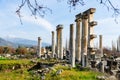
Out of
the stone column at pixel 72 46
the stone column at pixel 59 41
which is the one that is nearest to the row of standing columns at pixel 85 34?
the stone column at pixel 72 46

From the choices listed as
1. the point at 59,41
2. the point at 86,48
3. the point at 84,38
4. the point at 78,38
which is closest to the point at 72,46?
the point at 86,48

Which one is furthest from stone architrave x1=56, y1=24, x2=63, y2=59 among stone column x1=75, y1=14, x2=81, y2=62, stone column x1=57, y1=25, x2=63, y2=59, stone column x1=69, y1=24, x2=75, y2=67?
stone column x1=69, y1=24, x2=75, y2=67

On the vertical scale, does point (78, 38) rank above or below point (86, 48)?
above

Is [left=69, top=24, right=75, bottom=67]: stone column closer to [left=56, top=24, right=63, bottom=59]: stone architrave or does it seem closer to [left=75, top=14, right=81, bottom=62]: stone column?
[left=75, top=14, right=81, bottom=62]: stone column

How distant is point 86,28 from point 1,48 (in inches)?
1844

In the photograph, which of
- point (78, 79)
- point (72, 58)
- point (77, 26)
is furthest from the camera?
point (77, 26)

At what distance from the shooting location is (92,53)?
132 feet

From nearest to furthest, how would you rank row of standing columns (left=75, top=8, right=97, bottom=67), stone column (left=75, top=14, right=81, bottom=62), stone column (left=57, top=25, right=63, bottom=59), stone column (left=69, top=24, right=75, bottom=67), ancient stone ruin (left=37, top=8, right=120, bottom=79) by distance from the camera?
ancient stone ruin (left=37, top=8, right=120, bottom=79), stone column (left=69, top=24, right=75, bottom=67), row of standing columns (left=75, top=8, right=97, bottom=67), stone column (left=75, top=14, right=81, bottom=62), stone column (left=57, top=25, right=63, bottom=59)

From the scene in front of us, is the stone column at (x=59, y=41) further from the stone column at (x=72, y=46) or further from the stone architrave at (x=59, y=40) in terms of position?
the stone column at (x=72, y=46)

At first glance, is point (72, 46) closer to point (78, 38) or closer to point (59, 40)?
point (78, 38)

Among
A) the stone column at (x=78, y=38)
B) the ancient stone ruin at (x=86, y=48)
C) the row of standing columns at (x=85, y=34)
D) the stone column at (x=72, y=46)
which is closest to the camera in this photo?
the ancient stone ruin at (x=86, y=48)

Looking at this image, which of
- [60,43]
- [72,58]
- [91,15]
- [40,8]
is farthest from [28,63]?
[40,8]

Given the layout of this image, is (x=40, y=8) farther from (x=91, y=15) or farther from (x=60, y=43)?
(x=60, y=43)

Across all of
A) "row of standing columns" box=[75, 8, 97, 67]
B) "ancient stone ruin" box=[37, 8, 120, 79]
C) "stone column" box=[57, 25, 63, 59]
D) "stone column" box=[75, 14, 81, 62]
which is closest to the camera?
"ancient stone ruin" box=[37, 8, 120, 79]
